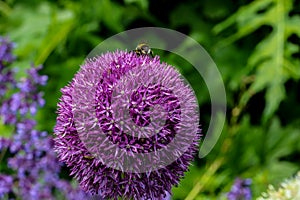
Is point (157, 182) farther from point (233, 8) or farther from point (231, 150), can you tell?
point (233, 8)

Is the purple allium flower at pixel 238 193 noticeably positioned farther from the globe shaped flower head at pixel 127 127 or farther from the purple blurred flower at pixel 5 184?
the purple blurred flower at pixel 5 184

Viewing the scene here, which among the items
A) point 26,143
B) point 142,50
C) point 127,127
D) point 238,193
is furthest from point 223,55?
point 127,127

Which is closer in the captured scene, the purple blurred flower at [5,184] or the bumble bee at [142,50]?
the bumble bee at [142,50]

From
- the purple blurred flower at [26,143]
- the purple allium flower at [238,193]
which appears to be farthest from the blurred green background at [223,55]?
the purple blurred flower at [26,143]

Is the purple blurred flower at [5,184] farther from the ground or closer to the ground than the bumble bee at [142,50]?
closer to the ground

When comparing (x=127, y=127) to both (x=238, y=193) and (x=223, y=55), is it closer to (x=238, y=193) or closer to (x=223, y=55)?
(x=238, y=193)

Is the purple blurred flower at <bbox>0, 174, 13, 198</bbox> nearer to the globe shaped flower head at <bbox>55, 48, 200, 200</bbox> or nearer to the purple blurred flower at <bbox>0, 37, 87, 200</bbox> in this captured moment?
the purple blurred flower at <bbox>0, 37, 87, 200</bbox>
